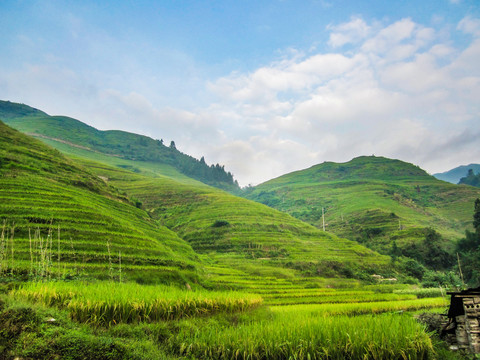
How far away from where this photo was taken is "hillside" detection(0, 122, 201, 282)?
1903cm

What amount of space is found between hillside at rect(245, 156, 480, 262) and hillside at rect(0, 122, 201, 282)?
53536 mm

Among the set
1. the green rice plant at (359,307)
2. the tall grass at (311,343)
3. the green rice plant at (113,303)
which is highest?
the green rice plant at (113,303)

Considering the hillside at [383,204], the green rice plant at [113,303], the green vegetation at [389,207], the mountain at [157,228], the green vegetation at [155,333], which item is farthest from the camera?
the hillside at [383,204]

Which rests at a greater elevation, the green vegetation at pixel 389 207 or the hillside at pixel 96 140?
the hillside at pixel 96 140

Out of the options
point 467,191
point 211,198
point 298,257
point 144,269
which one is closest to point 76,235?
point 144,269

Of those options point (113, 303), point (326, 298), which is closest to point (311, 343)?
point (113, 303)

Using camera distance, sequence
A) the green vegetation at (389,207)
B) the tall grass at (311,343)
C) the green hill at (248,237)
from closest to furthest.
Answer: the tall grass at (311,343), the green hill at (248,237), the green vegetation at (389,207)

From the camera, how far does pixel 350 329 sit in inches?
354

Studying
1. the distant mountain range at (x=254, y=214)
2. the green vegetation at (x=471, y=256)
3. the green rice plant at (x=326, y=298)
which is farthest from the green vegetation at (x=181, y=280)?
the green vegetation at (x=471, y=256)

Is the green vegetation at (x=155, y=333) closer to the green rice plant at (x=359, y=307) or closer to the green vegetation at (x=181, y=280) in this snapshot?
the green vegetation at (x=181, y=280)

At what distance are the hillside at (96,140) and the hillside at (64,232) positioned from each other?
376 ft

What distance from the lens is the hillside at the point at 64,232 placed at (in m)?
19.0

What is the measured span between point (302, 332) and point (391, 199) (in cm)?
10861

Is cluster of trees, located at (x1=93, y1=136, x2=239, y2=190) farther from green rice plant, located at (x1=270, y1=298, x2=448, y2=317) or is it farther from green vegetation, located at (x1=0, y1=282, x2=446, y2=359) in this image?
green vegetation, located at (x1=0, y1=282, x2=446, y2=359)
